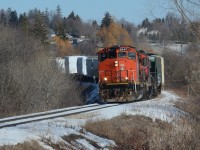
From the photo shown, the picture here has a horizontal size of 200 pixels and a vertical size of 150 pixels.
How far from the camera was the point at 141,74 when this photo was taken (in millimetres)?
30344

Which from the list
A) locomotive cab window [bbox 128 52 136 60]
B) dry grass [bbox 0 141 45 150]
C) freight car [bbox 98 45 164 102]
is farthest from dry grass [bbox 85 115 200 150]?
locomotive cab window [bbox 128 52 136 60]

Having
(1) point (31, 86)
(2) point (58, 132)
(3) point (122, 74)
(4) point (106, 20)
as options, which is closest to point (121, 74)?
(3) point (122, 74)

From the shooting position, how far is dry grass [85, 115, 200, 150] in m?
14.5

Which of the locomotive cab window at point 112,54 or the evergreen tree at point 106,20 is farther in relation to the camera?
the evergreen tree at point 106,20

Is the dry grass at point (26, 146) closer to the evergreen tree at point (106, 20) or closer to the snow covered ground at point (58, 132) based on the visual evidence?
the snow covered ground at point (58, 132)

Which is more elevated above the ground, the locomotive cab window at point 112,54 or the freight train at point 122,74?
the locomotive cab window at point 112,54

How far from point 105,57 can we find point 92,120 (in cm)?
1270

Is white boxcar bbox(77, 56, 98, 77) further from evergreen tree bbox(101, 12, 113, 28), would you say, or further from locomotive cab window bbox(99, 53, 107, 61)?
evergreen tree bbox(101, 12, 113, 28)

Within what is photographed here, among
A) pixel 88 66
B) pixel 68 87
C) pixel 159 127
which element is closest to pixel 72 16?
pixel 88 66

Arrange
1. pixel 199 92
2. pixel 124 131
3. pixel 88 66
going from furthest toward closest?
1. pixel 88 66
2. pixel 199 92
3. pixel 124 131

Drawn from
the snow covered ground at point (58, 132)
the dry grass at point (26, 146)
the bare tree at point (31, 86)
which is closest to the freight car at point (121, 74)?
the bare tree at point (31, 86)

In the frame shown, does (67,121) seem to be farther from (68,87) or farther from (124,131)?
(68,87)

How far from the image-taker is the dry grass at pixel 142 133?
47.6ft

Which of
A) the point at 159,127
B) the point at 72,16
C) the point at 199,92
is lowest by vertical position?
the point at 159,127
